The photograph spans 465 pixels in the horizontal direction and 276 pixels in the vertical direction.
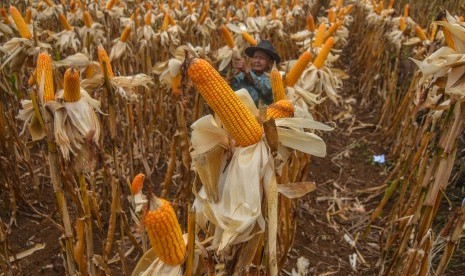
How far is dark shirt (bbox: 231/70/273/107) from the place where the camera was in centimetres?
406

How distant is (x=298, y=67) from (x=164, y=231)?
1.52 meters

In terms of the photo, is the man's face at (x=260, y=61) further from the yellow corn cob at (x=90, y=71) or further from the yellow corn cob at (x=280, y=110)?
the yellow corn cob at (x=280, y=110)

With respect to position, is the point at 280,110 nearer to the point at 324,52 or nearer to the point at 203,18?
the point at 324,52

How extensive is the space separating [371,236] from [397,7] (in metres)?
8.50

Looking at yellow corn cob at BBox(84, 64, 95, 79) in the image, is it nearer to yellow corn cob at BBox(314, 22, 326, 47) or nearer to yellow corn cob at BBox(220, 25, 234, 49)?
yellow corn cob at BBox(220, 25, 234, 49)

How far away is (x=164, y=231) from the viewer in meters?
1.19

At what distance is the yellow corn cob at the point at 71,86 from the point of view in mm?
1781

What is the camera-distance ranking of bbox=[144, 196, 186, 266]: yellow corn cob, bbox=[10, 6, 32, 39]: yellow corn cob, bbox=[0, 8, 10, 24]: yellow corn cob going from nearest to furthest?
bbox=[144, 196, 186, 266]: yellow corn cob, bbox=[10, 6, 32, 39]: yellow corn cob, bbox=[0, 8, 10, 24]: yellow corn cob

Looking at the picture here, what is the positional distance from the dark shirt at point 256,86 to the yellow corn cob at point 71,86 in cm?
231

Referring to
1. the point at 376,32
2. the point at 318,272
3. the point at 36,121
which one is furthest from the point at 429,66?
the point at 376,32

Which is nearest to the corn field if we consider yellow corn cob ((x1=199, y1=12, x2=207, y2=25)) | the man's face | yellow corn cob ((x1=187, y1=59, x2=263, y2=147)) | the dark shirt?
yellow corn cob ((x1=187, y1=59, x2=263, y2=147))

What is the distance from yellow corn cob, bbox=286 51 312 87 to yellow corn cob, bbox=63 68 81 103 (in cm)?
121

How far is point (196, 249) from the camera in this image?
1.43 meters

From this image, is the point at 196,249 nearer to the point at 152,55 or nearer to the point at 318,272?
the point at 318,272
